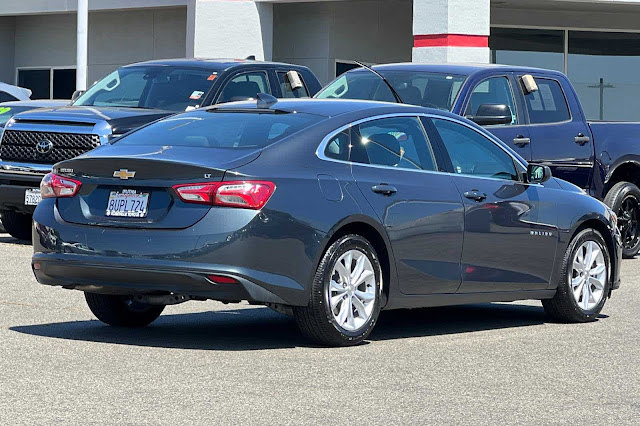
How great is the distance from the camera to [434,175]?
9781mm

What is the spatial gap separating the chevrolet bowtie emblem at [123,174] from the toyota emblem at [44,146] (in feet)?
22.8

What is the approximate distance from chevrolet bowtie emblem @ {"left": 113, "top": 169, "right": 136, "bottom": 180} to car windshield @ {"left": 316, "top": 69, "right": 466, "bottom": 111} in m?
6.27

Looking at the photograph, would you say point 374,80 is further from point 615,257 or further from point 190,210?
point 190,210

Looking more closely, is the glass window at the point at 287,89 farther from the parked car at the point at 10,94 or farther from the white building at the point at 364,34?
the white building at the point at 364,34

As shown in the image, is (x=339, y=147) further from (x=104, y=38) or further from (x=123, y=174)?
(x=104, y=38)

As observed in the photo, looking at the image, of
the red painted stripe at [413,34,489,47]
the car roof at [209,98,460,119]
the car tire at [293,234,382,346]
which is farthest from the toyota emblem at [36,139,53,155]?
the red painted stripe at [413,34,489,47]

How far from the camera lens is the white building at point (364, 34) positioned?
2795 centimetres

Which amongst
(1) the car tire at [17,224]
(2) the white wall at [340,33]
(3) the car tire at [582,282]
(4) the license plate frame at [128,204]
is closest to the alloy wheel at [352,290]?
(4) the license plate frame at [128,204]

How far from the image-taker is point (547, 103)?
51.9ft

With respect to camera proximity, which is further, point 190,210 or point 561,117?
point 561,117

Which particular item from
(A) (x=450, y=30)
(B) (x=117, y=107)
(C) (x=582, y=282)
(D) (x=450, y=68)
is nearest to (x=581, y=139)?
(D) (x=450, y=68)

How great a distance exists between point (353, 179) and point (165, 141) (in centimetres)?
123

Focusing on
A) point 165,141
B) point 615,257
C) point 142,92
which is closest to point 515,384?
point 165,141

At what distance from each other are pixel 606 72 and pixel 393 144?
25739mm
